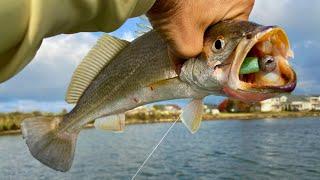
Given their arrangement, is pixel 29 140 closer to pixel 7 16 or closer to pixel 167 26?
pixel 167 26

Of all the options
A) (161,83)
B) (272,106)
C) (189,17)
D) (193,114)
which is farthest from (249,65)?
(272,106)

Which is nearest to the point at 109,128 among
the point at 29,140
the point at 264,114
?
the point at 29,140

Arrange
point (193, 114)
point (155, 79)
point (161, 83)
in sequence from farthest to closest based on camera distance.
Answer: point (193, 114), point (155, 79), point (161, 83)

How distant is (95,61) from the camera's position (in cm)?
359

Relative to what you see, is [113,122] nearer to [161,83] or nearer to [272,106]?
[161,83]

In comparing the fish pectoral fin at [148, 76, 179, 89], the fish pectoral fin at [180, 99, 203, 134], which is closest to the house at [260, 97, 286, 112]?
the fish pectoral fin at [180, 99, 203, 134]

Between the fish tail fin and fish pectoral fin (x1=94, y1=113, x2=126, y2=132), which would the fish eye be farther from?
the fish tail fin

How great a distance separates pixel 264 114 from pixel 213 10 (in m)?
148

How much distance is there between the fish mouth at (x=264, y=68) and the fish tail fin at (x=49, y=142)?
1.70 metres

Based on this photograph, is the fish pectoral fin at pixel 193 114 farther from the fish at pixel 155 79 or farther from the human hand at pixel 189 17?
the human hand at pixel 189 17

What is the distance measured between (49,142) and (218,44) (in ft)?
6.47

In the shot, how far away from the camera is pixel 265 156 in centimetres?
3900

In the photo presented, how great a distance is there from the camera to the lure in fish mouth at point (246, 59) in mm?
2229

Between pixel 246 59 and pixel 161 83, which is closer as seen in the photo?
pixel 246 59
